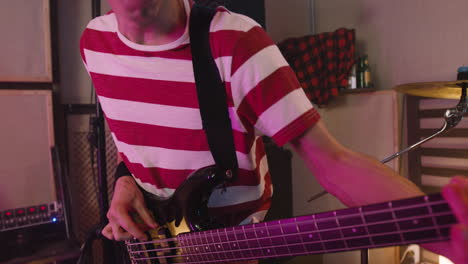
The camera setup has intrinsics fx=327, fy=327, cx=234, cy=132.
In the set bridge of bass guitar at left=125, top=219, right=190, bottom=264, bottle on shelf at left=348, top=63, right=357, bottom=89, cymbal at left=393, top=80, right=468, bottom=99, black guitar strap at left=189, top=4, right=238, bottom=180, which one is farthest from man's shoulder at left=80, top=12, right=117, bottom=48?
bottle on shelf at left=348, top=63, right=357, bottom=89

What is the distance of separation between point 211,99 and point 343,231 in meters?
0.41

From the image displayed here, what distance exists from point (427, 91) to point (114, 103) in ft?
4.54

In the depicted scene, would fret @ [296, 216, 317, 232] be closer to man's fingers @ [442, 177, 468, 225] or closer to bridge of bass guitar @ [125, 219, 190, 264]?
man's fingers @ [442, 177, 468, 225]

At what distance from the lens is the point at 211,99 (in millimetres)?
750

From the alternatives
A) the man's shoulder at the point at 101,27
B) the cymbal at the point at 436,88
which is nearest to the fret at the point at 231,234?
the man's shoulder at the point at 101,27

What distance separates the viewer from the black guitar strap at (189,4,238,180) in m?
0.74

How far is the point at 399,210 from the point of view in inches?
16.8

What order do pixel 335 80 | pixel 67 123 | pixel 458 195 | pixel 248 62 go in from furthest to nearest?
1. pixel 335 80
2. pixel 67 123
3. pixel 248 62
4. pixel 458 195

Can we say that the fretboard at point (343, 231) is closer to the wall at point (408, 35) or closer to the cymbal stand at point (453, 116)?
the cymbal stand at point (453, 116)

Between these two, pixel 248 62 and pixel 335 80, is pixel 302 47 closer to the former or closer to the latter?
pixel 335 80

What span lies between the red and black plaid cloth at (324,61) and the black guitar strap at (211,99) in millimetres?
1776

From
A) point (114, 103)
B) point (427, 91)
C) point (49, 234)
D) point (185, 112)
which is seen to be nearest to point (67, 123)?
point (49, 234)

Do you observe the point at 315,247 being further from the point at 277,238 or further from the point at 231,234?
the point at 231,234

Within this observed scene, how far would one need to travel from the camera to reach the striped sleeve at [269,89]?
2.07 ft
